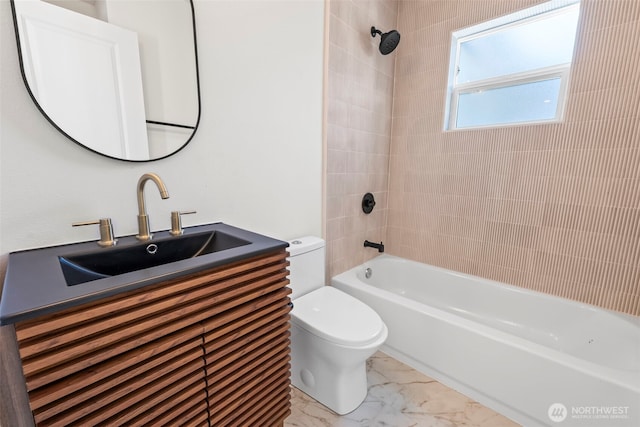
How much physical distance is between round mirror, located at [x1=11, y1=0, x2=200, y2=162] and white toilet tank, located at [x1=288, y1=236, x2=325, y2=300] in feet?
2.48

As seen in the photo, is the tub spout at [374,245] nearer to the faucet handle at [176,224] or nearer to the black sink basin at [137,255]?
the black sink basin at [137,255]

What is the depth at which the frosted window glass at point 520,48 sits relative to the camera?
1605 millimetres

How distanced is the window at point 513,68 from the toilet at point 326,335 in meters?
1.52

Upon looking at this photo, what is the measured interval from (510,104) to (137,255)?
2.33 m

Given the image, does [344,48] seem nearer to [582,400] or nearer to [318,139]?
[318,139]

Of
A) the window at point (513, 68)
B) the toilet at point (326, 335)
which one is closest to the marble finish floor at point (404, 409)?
the toilet at point (326, 335)

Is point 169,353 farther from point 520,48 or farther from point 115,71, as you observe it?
point 520,48

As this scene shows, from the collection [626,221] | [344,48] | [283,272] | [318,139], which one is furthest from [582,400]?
[344,48]

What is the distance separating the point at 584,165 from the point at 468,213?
2.22ft

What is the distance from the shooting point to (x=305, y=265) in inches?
59.0

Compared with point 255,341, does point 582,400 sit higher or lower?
lower

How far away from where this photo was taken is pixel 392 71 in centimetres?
220

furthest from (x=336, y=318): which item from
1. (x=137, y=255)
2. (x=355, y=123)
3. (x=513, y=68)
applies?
(x=513, y=68)

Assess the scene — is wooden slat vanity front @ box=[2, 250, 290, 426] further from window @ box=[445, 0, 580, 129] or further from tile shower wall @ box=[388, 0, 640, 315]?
window @ box=[445, 0, 580, 129]
